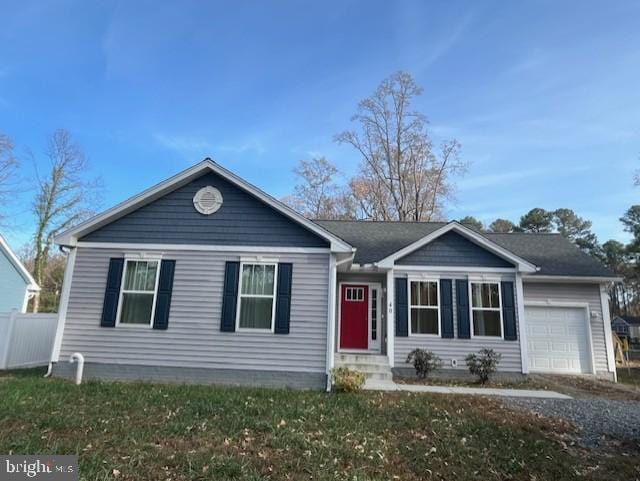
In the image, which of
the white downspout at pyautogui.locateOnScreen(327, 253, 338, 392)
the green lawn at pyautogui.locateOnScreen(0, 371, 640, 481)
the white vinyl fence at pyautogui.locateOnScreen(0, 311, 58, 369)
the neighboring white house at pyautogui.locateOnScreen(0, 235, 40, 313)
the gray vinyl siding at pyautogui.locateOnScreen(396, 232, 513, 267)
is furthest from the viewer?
the neighboring white house at pyautogui.locateOnScreen(0, 235, 40, 313)

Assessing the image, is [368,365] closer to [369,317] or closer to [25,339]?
[369,317]

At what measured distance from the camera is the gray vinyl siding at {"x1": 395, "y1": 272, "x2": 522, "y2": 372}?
9750 mm

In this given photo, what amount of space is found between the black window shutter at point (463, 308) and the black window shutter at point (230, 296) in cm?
608

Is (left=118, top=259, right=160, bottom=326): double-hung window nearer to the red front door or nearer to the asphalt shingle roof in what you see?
the red front door

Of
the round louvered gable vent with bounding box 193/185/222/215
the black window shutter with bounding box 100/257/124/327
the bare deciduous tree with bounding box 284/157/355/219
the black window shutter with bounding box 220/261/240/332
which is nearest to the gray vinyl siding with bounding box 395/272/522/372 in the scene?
the black window shutter with bounding box 220/261/240/332

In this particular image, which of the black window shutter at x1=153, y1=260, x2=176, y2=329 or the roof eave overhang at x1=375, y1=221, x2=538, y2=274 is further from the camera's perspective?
the roof eave overhang at x1=375, y1=221, x2=538, y2=274

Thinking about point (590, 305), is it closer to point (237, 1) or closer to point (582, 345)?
point (582, 345)

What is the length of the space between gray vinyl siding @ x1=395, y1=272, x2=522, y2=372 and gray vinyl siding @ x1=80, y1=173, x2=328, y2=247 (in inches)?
155

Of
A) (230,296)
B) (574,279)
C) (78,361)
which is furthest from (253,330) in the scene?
(574,279)

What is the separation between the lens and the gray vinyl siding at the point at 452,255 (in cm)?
1033

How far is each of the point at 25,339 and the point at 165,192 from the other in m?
6.03

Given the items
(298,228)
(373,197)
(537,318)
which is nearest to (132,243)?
(298,228)

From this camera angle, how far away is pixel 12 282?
579 inches

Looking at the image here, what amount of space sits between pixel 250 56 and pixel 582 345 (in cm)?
1370
